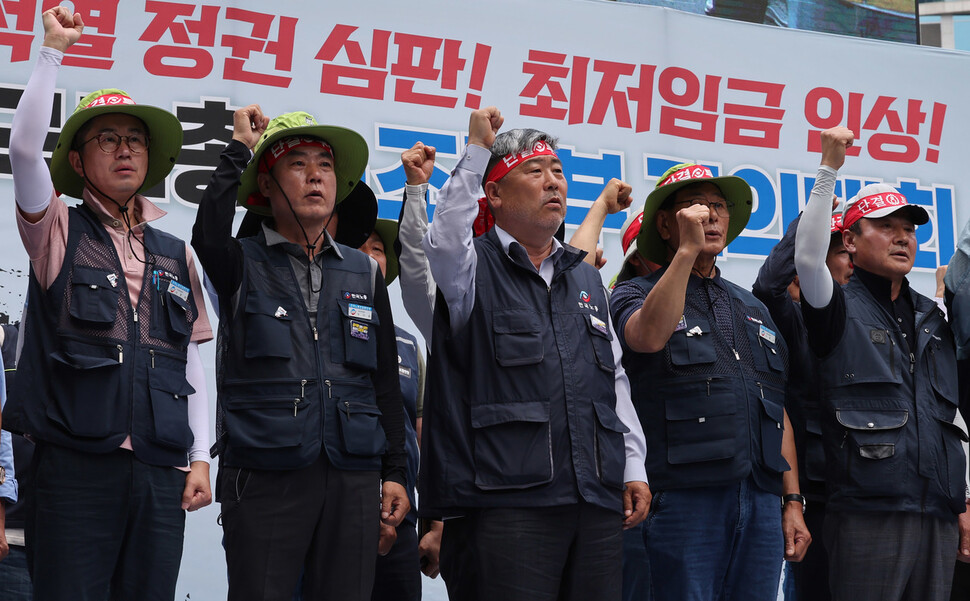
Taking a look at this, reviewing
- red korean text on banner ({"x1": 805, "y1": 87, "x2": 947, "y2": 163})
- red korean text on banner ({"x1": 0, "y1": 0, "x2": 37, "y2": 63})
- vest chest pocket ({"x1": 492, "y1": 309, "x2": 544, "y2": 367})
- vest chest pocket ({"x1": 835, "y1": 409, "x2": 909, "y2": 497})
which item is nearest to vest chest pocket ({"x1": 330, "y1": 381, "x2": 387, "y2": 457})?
vest chest pocket ({"x1": 492, "y1": 309, "x2": 544, "y2": 367})

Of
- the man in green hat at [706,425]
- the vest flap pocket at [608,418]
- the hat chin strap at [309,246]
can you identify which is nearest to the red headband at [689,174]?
the man in green hat at [706,425]

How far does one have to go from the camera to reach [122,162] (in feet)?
9.35

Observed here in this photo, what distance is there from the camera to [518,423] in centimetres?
264

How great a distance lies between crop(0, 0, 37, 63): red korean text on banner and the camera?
13.3 feet

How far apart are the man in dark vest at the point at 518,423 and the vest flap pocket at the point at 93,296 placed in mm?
774

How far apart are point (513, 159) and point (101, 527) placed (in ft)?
4.55

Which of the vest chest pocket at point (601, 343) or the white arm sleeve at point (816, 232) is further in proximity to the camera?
the white arm sleeve at point (816, 232)

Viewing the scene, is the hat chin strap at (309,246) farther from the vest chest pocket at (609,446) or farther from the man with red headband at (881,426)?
the man with red headband at (881,426)

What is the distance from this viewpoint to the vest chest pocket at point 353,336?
2.74 meters

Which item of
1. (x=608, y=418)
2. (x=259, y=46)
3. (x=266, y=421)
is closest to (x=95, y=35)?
(x=259, y=46)

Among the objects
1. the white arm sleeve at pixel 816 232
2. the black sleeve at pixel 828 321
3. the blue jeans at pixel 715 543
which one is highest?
the white arm sleeve at pixel 816 232

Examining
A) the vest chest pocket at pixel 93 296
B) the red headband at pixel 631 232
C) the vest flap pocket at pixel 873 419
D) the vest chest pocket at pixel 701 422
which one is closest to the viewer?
the vest chest pocket at pixel 93 296

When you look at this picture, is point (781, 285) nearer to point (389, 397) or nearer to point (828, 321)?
point (828, 321)

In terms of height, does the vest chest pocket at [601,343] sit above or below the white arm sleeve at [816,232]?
below
